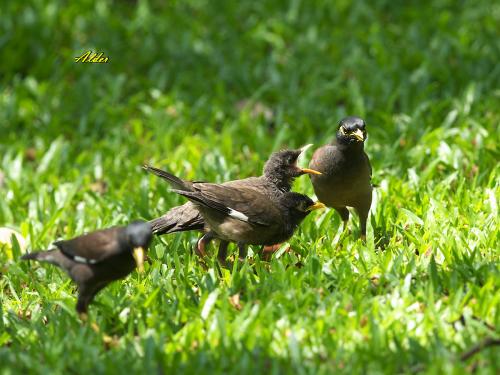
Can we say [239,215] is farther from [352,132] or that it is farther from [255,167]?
[255,167]

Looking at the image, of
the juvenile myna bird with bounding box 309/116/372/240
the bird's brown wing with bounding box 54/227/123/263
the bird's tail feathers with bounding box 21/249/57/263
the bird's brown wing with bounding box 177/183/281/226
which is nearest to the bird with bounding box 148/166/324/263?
the bird's brown wing with bounding box 177/183/281/226

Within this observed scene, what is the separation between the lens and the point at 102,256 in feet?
15.6

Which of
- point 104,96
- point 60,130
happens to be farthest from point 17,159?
point 104,96

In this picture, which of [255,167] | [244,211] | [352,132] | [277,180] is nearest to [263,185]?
[277,180]

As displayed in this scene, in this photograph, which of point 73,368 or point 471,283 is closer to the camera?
point 73,368

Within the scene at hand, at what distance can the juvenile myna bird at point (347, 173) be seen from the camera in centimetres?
623

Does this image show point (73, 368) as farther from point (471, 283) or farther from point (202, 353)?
Result: point (471, 283)

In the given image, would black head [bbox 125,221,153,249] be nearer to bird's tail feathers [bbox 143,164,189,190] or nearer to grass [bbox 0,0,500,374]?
grass [bbox 0,0,500,374]

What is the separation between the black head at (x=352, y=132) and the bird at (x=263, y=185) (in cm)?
32

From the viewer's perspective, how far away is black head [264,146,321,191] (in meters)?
6.36

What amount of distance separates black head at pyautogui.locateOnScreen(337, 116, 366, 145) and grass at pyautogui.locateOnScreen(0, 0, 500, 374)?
0.63 metres

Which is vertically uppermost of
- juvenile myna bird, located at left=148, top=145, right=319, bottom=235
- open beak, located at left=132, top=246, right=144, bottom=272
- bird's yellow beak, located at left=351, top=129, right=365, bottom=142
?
open beak, located at left=132, top=246, right=144, bottom=272

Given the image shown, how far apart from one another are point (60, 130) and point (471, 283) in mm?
5387

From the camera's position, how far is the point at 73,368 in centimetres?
436
